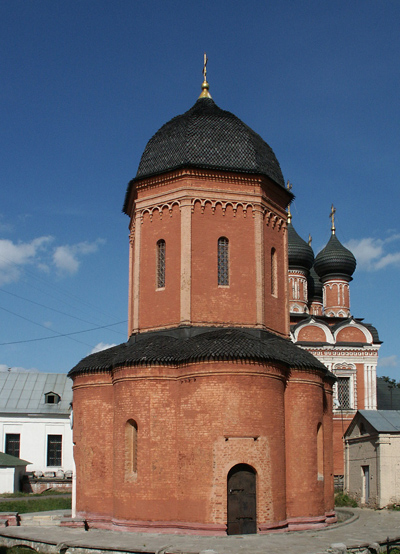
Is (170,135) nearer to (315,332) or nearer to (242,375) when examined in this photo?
(242,375)

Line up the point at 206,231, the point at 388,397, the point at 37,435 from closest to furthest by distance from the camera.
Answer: the point at 206,231, the point at 37,435, the point at 388,397

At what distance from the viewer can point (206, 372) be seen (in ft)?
46.2

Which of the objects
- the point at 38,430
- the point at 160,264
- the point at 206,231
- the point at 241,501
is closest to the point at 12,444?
the point at 38,430

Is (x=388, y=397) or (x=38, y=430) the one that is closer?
(x=38, y=430)

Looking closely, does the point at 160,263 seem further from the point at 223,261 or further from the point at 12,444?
the point at 12,444

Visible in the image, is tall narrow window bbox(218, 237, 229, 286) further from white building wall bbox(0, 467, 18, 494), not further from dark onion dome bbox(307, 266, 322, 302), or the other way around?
dark onion dome bbox(307, 266, 322, 302)

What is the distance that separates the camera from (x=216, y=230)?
16438mm

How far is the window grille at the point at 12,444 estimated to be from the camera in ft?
102

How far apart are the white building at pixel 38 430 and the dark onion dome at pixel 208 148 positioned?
17624mm

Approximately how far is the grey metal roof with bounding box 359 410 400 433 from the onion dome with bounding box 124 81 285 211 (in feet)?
29.2

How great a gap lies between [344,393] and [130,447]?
51.9 ft

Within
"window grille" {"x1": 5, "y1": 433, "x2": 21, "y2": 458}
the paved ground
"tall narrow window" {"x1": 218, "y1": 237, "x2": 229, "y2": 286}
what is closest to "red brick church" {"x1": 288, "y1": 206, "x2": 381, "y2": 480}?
"tall narrow window" {"x1": 218, "y1": 237, "x2": 229, "y2": 286}

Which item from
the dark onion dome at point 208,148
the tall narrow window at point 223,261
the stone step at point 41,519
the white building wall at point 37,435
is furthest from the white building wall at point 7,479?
the tall narrow window at point 223,261

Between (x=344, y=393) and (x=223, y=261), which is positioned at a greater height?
(x=223, y=261)
